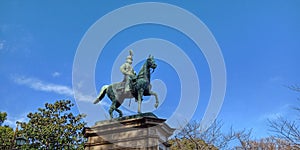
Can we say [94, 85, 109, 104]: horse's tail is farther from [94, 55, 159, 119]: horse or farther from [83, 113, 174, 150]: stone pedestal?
[83, 113, 174, 150]: stone pedestal

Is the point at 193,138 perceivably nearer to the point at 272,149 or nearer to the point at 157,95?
the point at 272,149

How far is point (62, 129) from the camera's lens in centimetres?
1950

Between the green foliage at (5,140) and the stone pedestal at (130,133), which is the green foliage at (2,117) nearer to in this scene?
the green foliage at (5,140)

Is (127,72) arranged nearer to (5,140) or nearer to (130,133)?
(130,133)

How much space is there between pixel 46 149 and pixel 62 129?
165cm

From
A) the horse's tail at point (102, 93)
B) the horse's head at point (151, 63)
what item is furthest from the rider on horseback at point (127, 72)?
the horse's tail at point (102, 93)

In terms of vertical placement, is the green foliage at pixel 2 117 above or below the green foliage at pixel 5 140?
above

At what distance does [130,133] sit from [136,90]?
1229mm

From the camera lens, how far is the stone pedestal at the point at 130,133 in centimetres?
648

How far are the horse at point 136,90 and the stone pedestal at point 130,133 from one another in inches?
20.0

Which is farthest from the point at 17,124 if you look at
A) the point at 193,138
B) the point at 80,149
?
the point at 193,138

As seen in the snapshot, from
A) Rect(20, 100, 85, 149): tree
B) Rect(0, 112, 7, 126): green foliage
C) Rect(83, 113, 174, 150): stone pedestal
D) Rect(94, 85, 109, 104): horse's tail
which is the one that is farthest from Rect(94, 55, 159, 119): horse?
Rect(0, 112, 7, 126): green foliage

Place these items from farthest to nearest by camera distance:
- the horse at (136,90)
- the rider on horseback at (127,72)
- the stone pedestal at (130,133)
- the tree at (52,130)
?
the tree at (52,130)
the rider on horseback at (127,72)
the horse at (136,90)
the stone pedestal at (130,133)

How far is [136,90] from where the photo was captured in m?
7.40
